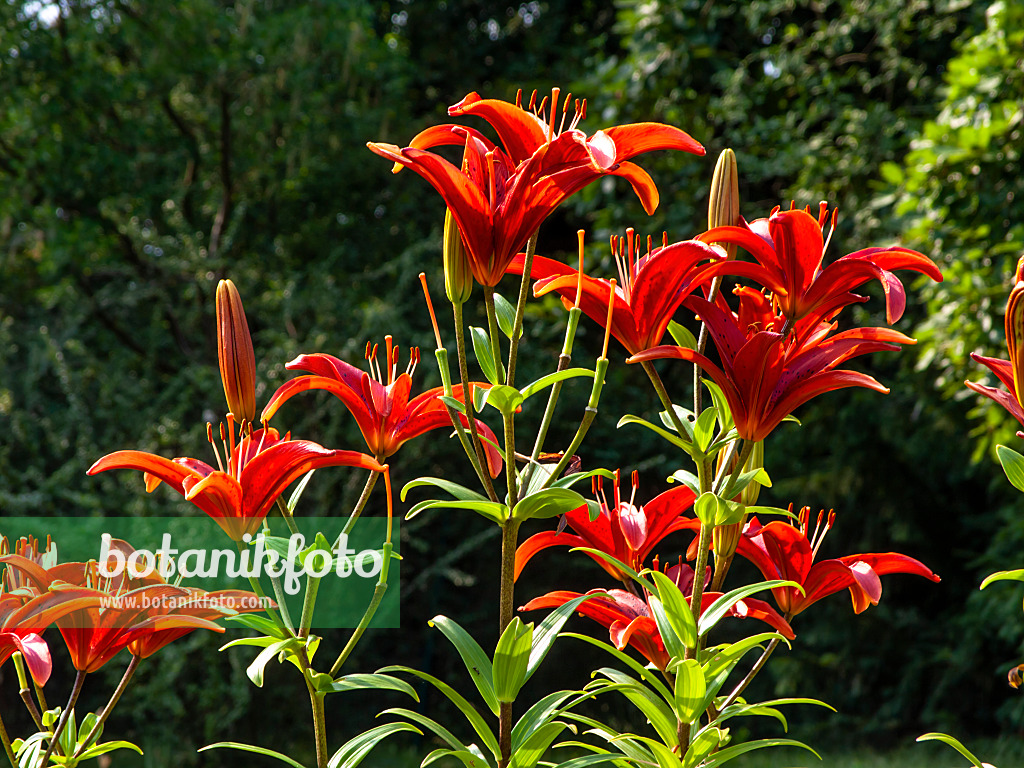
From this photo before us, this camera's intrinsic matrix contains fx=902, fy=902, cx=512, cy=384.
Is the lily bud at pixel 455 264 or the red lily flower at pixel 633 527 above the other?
the lily bud at pixel 455 264

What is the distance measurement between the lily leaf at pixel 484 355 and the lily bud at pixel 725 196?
160 mm

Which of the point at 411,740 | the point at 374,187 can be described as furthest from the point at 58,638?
the point at 374,187

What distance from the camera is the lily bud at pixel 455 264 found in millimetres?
519

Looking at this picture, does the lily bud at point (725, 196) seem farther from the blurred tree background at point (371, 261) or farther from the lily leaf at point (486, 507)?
the blurred tree background at point (371, 261)

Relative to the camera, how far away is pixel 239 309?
0.54 metres

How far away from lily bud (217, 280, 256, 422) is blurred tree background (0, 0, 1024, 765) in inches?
88.8

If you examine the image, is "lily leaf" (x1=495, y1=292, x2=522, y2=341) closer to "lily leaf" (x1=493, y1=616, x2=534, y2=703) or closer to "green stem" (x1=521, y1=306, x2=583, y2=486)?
"green stem" (x1=521, y1=306, x2=583, y2=486)

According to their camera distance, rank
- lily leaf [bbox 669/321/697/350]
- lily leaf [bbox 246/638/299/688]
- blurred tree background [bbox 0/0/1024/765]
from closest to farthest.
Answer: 1. lily leaf [bbox 246/638/299/688]
2. lily leaf [bbox 669/321/697/350]
3. blurred tree background [bbox 0/0/1024/765]

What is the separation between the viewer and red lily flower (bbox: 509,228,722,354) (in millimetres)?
505

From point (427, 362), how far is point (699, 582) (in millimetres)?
2572

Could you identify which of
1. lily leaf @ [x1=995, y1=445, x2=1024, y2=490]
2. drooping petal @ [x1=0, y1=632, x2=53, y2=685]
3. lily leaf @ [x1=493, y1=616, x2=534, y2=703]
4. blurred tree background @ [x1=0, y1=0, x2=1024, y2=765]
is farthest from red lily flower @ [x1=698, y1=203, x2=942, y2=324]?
blurred tree background @ [x1=0, y1=0, x2=1024, y2=765]

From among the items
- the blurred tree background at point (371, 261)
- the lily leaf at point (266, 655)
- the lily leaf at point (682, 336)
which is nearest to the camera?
the lily leaf at point (266, 655)

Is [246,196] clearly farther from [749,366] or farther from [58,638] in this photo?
[749,366]

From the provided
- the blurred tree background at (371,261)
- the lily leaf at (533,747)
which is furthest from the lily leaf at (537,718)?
the blurred tree background at (371,261)
